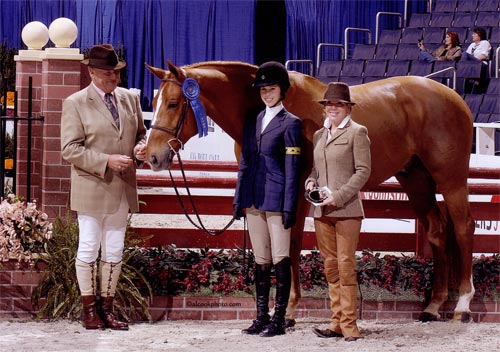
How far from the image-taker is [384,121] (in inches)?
221

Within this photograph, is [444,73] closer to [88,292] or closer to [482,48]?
[482,48]

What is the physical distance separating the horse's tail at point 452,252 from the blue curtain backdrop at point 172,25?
8283 mm

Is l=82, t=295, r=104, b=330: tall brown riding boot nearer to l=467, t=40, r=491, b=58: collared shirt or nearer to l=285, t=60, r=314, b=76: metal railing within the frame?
l=467, t=40, r=491, b=58: collared shirt

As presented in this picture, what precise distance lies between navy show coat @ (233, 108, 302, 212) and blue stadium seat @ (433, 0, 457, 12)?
35.2 feet

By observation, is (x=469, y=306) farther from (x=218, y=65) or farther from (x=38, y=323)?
(x=38, y=323)

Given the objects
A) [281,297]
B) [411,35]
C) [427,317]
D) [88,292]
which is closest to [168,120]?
[88,292]

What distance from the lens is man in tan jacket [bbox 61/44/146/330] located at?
197 inches

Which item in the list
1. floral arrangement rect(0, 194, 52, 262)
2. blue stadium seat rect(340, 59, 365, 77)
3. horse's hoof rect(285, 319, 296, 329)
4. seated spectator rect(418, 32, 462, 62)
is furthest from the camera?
blue stadium seat rect(340, 59, 365, 77)

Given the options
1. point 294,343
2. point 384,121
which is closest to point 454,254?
point 384,121

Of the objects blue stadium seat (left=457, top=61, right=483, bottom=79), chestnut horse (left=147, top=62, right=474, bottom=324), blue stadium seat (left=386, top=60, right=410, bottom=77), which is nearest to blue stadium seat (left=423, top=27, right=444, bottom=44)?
blue stadium seat (left=386, top=60, right=410, bottom=77)

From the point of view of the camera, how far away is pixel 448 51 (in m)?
12.9

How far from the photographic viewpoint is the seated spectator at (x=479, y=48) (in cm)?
1263

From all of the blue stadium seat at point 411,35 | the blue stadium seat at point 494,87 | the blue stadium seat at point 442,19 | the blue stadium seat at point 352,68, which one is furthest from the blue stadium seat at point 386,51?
the blue stadium seat at point 494,87

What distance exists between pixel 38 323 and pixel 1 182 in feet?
3.43
